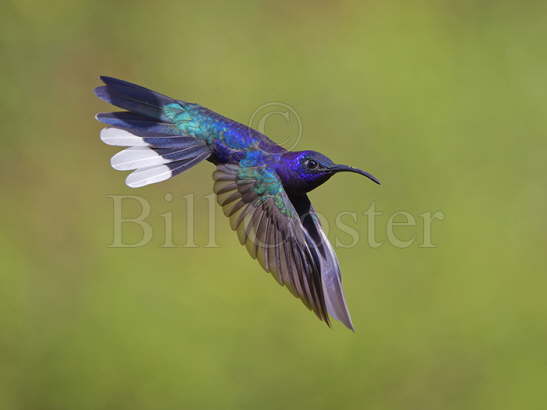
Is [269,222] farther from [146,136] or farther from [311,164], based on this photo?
[146,136]

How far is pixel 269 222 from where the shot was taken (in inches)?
39.3

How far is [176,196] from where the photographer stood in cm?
213

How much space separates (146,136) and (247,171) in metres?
0.17

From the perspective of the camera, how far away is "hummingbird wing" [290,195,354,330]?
3.37ft

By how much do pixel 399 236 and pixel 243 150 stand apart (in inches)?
49.6

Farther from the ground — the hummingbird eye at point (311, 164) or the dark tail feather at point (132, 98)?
the dark tail feather at point (132, 98)

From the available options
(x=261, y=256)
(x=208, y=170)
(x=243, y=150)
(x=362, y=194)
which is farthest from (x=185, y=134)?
(x=362, y=194)

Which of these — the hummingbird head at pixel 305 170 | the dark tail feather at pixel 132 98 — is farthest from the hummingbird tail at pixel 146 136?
the hummingbird head at pixel 305 170

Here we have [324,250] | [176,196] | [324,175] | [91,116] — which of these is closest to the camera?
[324,175]

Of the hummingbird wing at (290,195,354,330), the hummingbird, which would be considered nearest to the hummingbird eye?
the hummingbird

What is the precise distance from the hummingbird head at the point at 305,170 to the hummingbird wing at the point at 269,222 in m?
0.02

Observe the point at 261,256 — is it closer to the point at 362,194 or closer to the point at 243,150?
the point at 243,150

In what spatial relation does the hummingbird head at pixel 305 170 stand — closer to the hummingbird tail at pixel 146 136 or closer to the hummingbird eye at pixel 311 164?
the hummingbird eye at pixel 311 164

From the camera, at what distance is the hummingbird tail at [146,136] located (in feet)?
3.41
